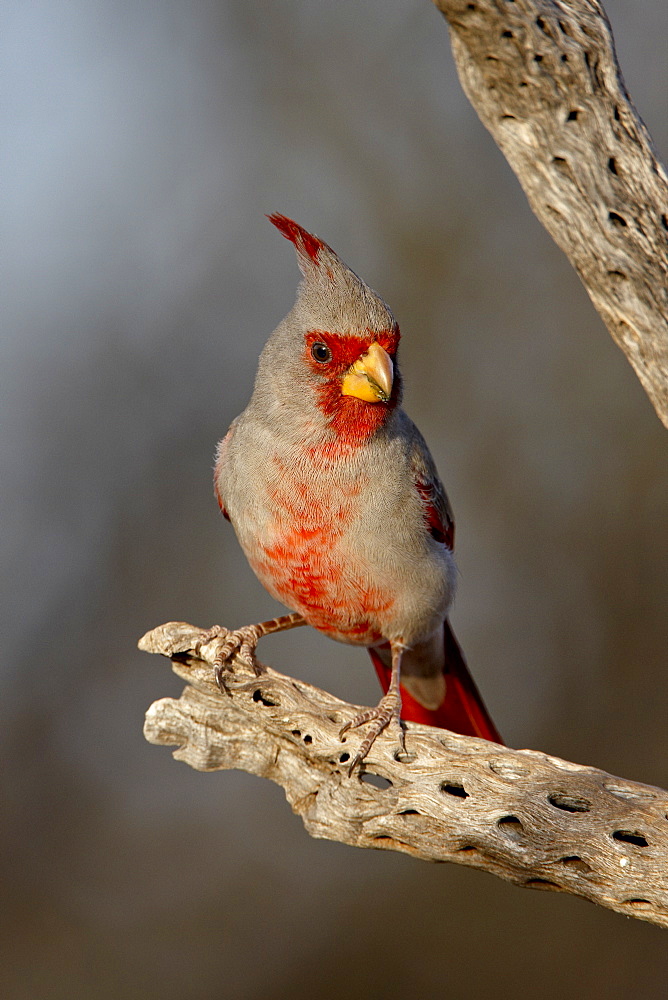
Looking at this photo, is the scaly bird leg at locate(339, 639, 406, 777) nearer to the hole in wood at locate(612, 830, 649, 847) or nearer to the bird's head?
the hole in wood at locate(612, 830, 649, 847)

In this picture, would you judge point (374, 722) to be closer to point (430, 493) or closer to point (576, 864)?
point (576, 864)

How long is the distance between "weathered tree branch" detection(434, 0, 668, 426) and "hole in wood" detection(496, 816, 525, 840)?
1.29 m

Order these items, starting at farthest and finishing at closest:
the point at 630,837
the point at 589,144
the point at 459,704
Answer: the point at 459,704 < the point at 589,144 < the point at 630,837

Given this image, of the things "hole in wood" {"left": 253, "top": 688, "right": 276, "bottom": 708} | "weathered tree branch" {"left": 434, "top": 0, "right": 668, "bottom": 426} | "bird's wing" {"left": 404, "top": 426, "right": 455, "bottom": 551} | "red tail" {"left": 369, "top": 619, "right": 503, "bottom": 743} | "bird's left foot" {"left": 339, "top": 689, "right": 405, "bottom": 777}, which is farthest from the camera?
"red tail" {"left": 369, "top": 619, "right": 503, "bottom": 743}

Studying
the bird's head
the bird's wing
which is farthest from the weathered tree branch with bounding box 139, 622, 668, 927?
the bird's head

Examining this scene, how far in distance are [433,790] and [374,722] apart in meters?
0.32

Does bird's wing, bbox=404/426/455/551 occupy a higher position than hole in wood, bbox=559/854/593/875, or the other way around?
bird's wing, bbox=404/426/455/551

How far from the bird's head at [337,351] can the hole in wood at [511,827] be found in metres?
1.28

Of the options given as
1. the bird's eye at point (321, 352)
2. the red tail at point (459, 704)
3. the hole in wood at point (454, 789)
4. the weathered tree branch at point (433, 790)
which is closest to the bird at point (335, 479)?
the bird's eye at point (321, 352)

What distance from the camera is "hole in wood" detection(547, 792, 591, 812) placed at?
8.63ft

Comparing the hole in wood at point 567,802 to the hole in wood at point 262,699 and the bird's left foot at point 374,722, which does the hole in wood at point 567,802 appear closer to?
the bird's left foot at point 374,722

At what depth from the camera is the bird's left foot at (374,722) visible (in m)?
2.94

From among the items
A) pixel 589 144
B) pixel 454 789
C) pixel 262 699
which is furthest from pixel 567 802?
pixel 589 144

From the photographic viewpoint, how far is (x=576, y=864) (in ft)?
8.38
